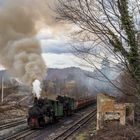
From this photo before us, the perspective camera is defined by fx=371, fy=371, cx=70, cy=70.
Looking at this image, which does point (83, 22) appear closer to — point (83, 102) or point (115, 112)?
point (115, 112)

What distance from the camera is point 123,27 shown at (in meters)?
9.31

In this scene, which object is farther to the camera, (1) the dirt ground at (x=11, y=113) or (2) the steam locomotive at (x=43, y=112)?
(1) the dirt ground at (x=11, y=113)

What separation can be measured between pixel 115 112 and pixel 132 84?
23.5ft

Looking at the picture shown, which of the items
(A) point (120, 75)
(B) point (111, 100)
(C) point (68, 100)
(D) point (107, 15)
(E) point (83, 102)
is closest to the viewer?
(D) point (107, 15)

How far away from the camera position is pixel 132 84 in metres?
9.88

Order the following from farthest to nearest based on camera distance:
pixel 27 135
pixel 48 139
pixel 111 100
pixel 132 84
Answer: pixel 27 135
pixel 48 139
pixel 111 100
pixel 132 84

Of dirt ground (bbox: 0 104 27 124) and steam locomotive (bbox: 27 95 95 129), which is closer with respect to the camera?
steam locomotive (bbox: 27 95 95 129)

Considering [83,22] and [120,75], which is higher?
[83,22]

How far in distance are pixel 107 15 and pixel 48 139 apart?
12284mm

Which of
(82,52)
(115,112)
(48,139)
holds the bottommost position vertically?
(48,139)

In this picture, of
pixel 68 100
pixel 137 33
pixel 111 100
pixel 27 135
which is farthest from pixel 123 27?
pixel 68 100

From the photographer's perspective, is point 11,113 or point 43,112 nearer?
point 43,112

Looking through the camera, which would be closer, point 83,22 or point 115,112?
point 83,22

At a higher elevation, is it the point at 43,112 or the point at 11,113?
the point at 43,112
